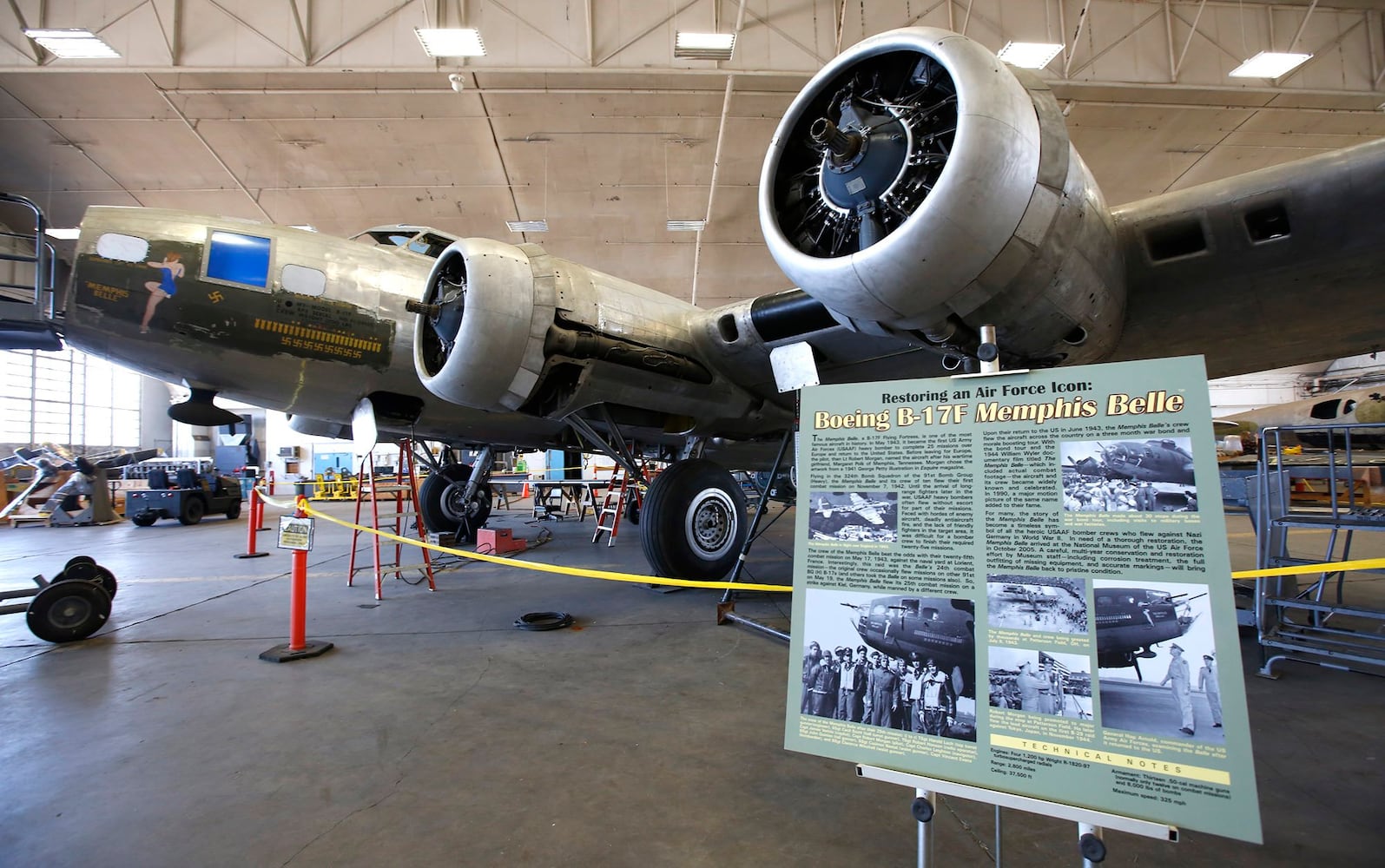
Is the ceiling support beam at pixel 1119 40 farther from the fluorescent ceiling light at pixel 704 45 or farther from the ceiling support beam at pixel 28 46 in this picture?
the ceiling support beam at pixel 28 46

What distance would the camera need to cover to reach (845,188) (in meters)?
2.38

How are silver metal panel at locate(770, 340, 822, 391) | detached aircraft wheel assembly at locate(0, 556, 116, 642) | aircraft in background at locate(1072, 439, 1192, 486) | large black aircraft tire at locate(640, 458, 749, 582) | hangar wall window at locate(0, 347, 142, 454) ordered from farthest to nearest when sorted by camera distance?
hangar wall window at locate(0, 347, 142, 454), large black aircraft tire at locate(640, 458, 749, 582), detached aircraft wheel assembly at locate(0, 556, 116, 642), silver metal panel at locate(770, 340, 822, 391), aircraft in background at locate(1072, 439, 1192, 486)

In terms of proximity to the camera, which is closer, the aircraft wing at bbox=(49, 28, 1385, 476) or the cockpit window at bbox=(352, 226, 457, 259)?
the aircraft wing at bbox=(49, 28, 1385, 476)

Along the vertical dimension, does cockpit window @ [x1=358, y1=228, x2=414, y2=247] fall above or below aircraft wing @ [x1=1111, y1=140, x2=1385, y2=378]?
above

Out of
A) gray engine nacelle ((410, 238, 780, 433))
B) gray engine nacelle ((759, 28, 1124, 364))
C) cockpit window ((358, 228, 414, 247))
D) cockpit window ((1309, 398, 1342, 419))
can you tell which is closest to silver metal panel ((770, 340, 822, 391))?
gray engine nacelle ((759, 28, 1124, 364))

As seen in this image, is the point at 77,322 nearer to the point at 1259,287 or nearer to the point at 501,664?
the point at 501,664

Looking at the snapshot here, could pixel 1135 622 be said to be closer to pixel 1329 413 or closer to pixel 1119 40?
pixel 1119 40

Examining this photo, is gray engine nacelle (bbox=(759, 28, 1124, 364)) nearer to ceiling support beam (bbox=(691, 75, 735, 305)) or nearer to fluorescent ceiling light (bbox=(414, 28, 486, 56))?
fluorescent ceiling light (bbox=(414, 28, 486, 56))

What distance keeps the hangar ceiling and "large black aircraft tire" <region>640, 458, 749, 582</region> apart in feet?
25.9

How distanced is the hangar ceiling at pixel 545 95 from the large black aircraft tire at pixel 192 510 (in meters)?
7.08

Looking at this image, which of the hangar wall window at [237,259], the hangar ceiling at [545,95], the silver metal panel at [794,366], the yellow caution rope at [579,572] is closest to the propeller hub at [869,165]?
the silver metal panel at [794,366]

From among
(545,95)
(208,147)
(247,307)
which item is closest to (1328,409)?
(545,95)

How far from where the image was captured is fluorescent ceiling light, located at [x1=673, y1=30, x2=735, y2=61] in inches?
354

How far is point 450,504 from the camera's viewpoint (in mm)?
9312
